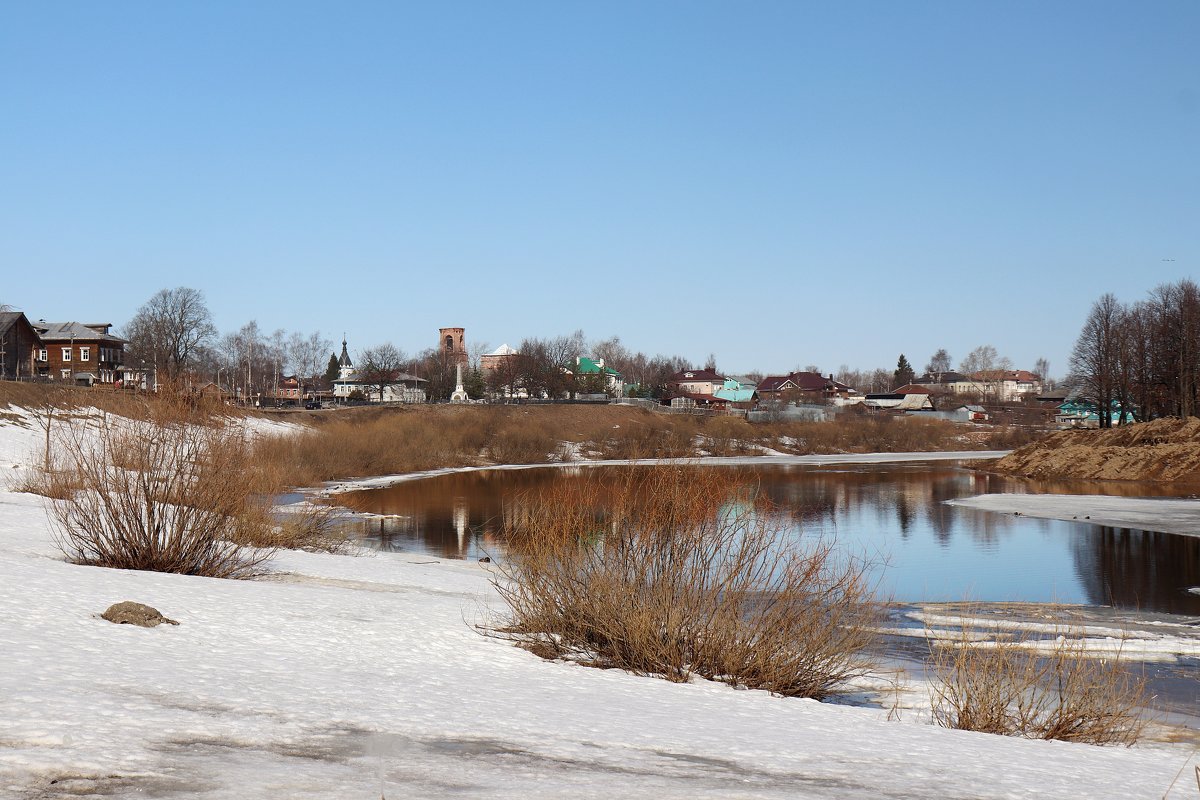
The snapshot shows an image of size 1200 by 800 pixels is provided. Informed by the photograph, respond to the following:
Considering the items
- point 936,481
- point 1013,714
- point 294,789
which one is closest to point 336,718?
point 294,789

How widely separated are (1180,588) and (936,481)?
3901cm

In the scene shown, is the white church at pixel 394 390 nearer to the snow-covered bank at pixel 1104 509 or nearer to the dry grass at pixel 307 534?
the snow-covered bank at pixel 1104 509

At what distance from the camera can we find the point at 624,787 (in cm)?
666

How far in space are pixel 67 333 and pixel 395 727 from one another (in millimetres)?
117006

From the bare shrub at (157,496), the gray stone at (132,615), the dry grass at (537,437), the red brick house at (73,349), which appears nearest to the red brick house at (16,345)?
the red brick house at (73,349)

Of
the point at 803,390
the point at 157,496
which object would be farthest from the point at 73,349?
the point at 803,390

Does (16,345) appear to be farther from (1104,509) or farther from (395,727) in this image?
(395,727)

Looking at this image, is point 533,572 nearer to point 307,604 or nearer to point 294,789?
point 307,604

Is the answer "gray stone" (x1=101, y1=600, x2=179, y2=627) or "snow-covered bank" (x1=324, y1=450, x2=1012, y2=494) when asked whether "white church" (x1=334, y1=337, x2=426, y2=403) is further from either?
"gray stone" (x1=101, y1=600, x2=179, y2=627)

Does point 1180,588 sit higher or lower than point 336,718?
lower

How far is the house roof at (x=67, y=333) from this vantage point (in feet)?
358

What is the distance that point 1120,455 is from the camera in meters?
66.0

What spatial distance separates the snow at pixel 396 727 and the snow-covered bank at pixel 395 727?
0.08 ft

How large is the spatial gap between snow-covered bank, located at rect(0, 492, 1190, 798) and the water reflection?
154 inches
